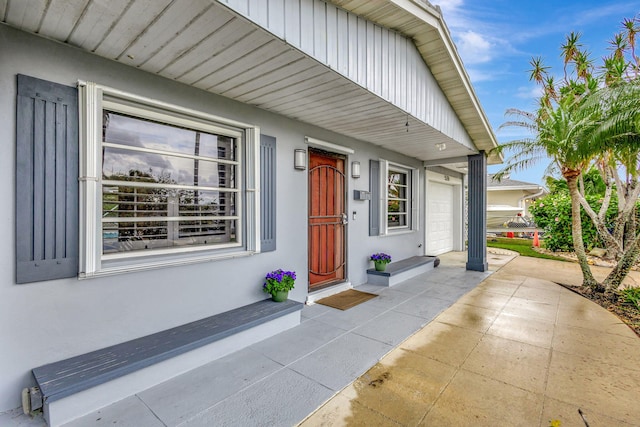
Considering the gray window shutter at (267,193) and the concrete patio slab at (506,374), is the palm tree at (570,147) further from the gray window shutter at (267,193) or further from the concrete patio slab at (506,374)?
the gray window shutter at (267,193)

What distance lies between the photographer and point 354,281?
5.33 m

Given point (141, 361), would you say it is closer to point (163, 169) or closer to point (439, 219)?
point (163, 169)

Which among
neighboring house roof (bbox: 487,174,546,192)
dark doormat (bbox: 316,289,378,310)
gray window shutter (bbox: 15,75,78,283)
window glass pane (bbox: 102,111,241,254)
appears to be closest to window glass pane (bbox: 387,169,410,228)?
dark doormat (bbox: 316,289,378,310)

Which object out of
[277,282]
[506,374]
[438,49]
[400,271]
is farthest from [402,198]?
[506,374]

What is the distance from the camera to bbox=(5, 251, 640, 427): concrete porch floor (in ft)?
6.75

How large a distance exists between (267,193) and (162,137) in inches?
50.9

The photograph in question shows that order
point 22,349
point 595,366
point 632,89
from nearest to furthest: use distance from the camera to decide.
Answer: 1. point 22,349
2. point 595,366
3. point 632,89

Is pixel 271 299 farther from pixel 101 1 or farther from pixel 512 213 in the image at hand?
pixel 512 213

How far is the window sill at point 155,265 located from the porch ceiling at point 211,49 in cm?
173

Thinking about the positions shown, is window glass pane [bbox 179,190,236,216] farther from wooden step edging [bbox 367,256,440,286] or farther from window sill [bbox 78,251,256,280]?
wooden step edging [bbox 367,256,440,286]

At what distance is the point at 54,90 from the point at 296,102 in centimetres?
214

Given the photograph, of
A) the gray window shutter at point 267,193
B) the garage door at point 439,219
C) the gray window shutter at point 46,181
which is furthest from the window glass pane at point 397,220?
the gray window shutter at point 46,181

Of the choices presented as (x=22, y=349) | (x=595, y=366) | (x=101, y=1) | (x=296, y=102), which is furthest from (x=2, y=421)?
(x=595, y=366)

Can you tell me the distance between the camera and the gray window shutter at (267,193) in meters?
3.69
